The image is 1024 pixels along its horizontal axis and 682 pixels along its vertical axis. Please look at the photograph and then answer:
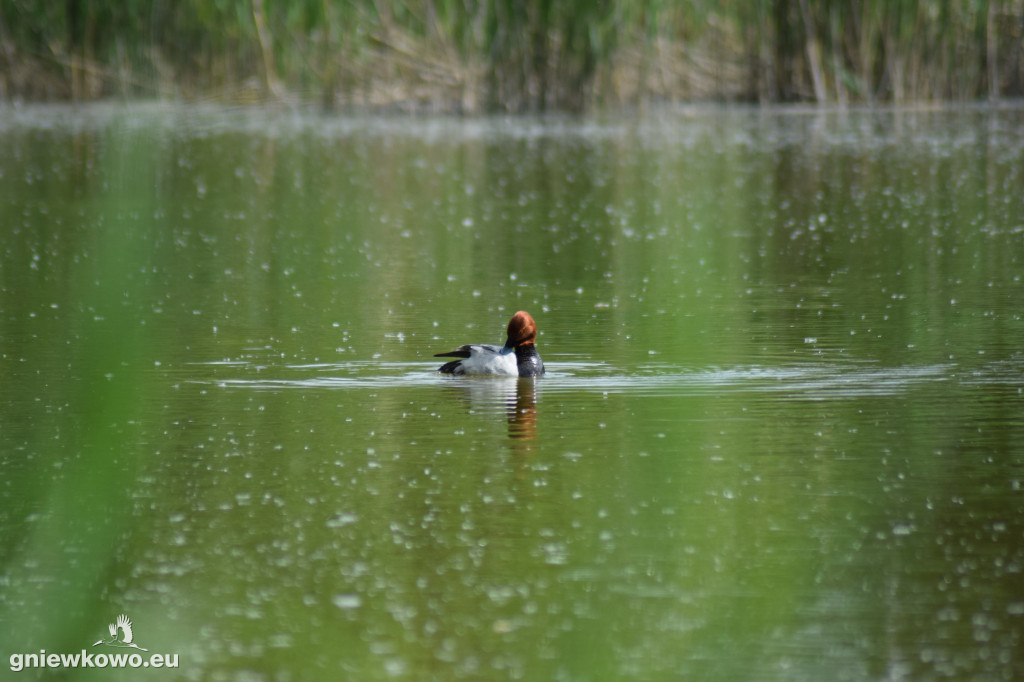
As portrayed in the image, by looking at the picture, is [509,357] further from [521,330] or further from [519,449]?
[519,449]

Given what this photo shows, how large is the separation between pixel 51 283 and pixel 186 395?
536 cm

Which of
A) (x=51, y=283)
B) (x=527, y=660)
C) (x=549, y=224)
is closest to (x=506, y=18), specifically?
(x=549, y=224)

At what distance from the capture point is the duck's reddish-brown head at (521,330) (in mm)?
9570

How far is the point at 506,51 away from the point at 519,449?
24089 mm

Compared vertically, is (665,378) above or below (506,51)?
below

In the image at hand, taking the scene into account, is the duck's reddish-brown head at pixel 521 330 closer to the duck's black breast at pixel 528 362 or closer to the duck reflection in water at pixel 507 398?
the duck's black breast at pixel 528 362

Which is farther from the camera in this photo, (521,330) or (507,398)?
(521,330)

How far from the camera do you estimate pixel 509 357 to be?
969 cm

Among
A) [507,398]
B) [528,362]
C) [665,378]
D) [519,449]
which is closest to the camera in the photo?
[519,449]

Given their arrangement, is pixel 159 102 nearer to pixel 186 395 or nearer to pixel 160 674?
pixel 186 395

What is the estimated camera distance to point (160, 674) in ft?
15.5

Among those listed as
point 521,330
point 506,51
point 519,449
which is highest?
point 506,51

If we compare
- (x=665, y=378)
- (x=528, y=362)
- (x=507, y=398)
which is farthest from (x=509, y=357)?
(x=665, y=378)

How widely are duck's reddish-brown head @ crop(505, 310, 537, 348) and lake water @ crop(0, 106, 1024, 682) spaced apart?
261 millimetres
